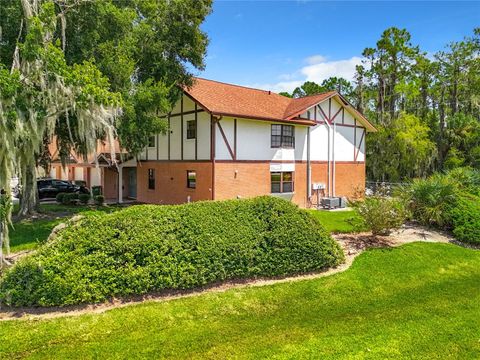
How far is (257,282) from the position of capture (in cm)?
796

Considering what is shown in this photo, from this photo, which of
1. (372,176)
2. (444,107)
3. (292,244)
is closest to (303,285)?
(292,244)

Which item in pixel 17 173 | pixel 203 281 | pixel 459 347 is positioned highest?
pixel 17 173

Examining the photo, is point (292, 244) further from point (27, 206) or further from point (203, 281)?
point (27, 206)

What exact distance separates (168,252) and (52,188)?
20839mm

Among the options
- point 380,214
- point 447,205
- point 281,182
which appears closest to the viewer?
point 380,214

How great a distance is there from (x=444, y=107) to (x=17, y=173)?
123 feet

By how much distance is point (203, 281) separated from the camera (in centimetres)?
732

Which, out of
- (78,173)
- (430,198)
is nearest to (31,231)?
(430,198)

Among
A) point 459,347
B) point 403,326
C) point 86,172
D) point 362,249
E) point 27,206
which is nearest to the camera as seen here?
point 459,347

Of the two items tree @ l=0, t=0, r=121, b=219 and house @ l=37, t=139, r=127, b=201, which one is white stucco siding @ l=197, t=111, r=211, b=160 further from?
tree @ l=0, t=0, r=121, b=219

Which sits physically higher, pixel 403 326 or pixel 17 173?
pixel 17 173

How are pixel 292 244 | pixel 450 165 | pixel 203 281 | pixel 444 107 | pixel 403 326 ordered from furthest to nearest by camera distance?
pixel 444 107 → pixel 450 165 → pixel 292 244 → pixel 203 281 → pixel 403 326

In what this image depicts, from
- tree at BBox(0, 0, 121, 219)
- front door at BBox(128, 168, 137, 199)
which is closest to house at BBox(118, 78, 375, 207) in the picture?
front door at BBox(128, 168, 137, 199)

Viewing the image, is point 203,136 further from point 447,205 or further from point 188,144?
point 447,205
